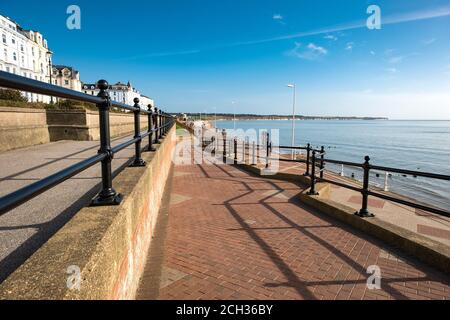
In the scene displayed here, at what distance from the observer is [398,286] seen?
3342 mm

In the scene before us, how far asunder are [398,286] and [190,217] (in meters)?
3.57

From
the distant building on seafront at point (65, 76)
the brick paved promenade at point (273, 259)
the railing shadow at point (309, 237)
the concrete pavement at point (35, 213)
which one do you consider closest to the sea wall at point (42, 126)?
the concrete pavement at point (35, 213)

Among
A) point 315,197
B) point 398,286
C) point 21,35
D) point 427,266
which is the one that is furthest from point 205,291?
point 21,35

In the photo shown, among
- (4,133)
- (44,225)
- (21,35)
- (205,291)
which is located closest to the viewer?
(44,225)

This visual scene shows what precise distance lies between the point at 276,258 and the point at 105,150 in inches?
110

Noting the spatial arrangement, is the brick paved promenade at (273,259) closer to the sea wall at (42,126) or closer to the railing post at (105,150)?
the railing post at (105,150)

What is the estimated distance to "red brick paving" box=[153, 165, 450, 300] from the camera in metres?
3.20

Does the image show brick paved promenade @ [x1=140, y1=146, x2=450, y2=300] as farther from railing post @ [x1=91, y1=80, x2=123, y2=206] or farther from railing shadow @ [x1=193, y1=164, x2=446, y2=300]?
railing post @ [x1=91, y1=80, x2=123, y2=206]

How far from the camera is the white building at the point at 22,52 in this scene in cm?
5472

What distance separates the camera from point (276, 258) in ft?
13.0

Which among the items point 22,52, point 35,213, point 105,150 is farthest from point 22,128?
point 22,52

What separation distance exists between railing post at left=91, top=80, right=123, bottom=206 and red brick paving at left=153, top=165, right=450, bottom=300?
54.2 inches

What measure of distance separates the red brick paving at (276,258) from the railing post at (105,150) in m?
1.38
